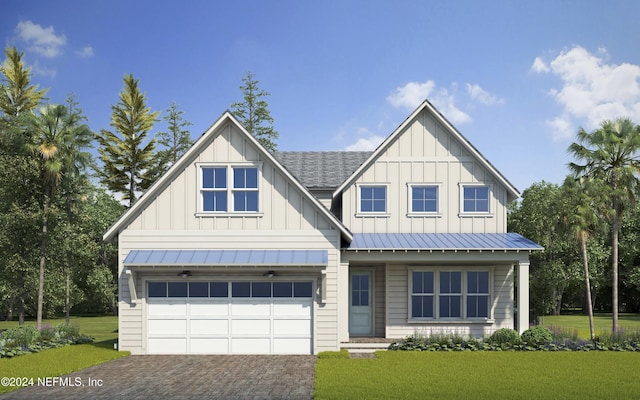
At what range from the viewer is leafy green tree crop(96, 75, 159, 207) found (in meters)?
35.7

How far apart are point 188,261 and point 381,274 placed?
735cm

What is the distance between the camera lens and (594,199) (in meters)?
20.7

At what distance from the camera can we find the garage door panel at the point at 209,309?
16312mm


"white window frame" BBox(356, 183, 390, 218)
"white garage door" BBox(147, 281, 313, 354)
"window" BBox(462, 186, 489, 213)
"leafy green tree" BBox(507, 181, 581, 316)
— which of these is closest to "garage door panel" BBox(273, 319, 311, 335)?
"white garage door" BBox(147, 281, 313, 354)

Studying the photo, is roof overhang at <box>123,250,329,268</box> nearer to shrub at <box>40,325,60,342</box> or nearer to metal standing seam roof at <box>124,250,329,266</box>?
metal standing seam roof at <box>124,250,329,266</box>

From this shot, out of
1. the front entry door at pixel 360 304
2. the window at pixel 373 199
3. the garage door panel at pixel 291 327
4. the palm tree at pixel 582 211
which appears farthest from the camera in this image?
the palm tree at pixel 582 211

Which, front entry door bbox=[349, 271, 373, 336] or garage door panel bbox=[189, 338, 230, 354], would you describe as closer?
garage door panel bbox=[189, 338, 230, 354]

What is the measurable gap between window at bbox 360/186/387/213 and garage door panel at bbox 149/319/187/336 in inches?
310

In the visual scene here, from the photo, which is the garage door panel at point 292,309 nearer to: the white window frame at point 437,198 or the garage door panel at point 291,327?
the garage door panel at point 291,327

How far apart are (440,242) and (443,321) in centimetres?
295

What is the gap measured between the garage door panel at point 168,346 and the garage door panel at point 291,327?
2991 mm

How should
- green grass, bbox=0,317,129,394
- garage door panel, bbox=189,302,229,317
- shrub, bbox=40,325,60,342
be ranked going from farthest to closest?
1. shrub, bbox=40,325,60,342
2. garage door panel, bbox=189,302,229,317
3. green grass, bbox=0,317,129,394

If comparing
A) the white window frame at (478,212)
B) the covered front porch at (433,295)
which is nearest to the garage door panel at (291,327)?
the covered front porch at (433,295)

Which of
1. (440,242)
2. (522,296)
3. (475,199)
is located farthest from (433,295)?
(475,199)
